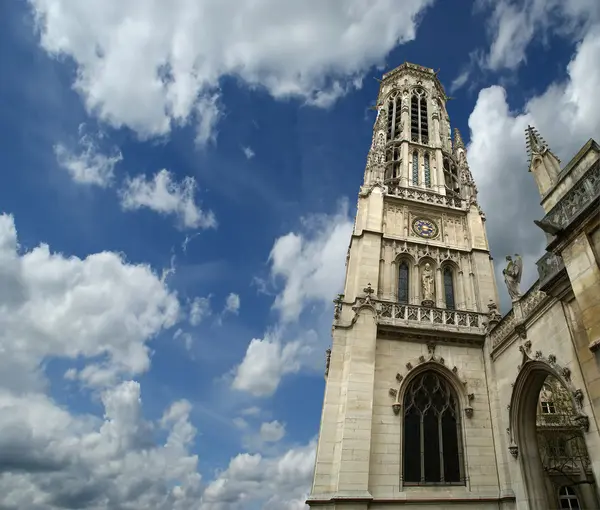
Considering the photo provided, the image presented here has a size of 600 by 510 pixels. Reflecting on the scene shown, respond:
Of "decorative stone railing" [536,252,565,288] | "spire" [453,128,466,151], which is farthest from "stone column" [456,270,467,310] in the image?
"spire" [453,128,466,151]

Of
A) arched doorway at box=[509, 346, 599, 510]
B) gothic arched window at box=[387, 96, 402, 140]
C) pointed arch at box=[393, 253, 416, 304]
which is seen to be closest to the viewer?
arched doorway at box=[509, 346, 599, 510]

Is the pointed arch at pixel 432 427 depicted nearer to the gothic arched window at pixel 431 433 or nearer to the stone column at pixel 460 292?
the gothic arched window at pixel 431 433

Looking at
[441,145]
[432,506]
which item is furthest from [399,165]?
[432,506]

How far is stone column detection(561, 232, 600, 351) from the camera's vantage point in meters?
9.03

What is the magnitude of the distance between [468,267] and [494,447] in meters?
9.92

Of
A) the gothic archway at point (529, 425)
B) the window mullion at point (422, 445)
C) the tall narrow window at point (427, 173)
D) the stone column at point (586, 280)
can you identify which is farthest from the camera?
the tall narrow window at point (427, 173)

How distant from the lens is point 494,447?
16.2 meters

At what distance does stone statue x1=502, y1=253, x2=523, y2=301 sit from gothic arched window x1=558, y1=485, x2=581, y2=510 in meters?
11.8

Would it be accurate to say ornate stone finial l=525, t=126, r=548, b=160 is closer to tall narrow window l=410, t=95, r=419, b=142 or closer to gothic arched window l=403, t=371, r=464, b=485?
gothic arched window l=403, t=371, r=464, b=485

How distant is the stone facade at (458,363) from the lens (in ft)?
35.7

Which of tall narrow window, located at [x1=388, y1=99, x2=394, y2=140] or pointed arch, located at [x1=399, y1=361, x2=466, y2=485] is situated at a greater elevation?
tall narrow window, located at [x1=388, y1=99, x2=394, y2=140]

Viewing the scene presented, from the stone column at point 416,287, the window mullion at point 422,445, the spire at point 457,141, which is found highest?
the spire at point 457,141

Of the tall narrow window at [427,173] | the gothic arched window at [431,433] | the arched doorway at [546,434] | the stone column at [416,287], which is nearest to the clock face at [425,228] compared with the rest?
the stone column at [416,287]

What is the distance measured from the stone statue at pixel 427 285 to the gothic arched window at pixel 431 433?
4329mm
